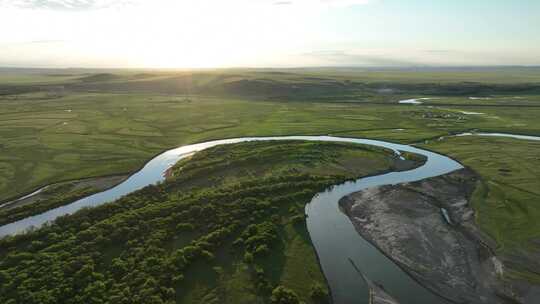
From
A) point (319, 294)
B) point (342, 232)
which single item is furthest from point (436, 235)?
point (319, 294)

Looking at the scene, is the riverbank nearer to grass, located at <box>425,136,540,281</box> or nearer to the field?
the field

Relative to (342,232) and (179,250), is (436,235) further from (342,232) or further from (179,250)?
(179,250)

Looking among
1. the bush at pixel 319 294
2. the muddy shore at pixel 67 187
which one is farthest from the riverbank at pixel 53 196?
the bush at pixel 319 294

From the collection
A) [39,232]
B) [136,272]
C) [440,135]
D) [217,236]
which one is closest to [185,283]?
[136,272]

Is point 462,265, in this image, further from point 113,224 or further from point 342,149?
point 342,149

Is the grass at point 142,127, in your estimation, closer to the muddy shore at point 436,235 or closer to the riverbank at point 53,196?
the riverbank at point 53,196

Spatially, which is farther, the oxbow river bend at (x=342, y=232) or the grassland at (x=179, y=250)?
the oxbow river bend at (x=342, y=232)
